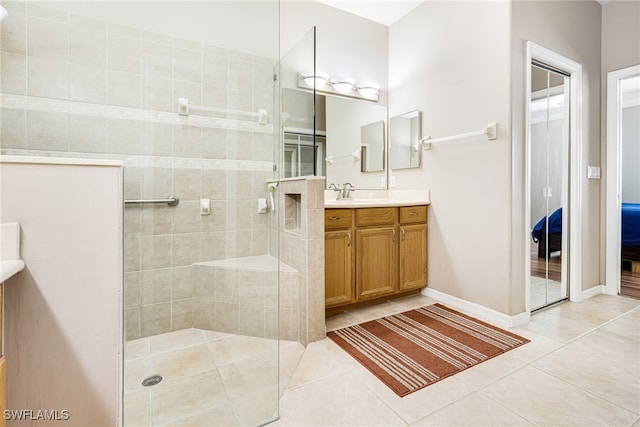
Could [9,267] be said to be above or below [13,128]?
below

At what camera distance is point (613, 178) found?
107 inches

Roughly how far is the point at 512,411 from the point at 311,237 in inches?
51.0

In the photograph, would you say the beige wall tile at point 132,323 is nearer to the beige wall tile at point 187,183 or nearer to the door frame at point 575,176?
the beige wall tile at point 187,183

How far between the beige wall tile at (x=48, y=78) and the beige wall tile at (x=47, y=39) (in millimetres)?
37

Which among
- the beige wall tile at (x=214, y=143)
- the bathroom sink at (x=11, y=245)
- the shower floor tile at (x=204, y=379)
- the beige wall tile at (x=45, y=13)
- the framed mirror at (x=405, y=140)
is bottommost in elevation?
the shower floor tile at (x=204, y=379)

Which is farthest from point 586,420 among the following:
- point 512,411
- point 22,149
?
point 22,149

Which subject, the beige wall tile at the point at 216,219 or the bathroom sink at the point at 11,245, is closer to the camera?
the bathroom sink at the point at 11,245

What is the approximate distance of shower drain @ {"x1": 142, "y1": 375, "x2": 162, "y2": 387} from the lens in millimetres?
1350

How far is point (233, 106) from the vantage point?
2.00 meters

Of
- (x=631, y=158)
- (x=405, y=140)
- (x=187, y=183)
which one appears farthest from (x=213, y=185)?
(x=631, y=158)

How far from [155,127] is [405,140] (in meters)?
2.19

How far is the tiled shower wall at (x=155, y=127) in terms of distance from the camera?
170 centimetres

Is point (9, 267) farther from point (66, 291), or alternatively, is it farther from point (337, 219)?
point (337, 219)

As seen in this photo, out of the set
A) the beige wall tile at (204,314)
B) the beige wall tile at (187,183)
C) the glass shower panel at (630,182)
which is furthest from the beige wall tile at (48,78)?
the glass shower panel at (630,182)
